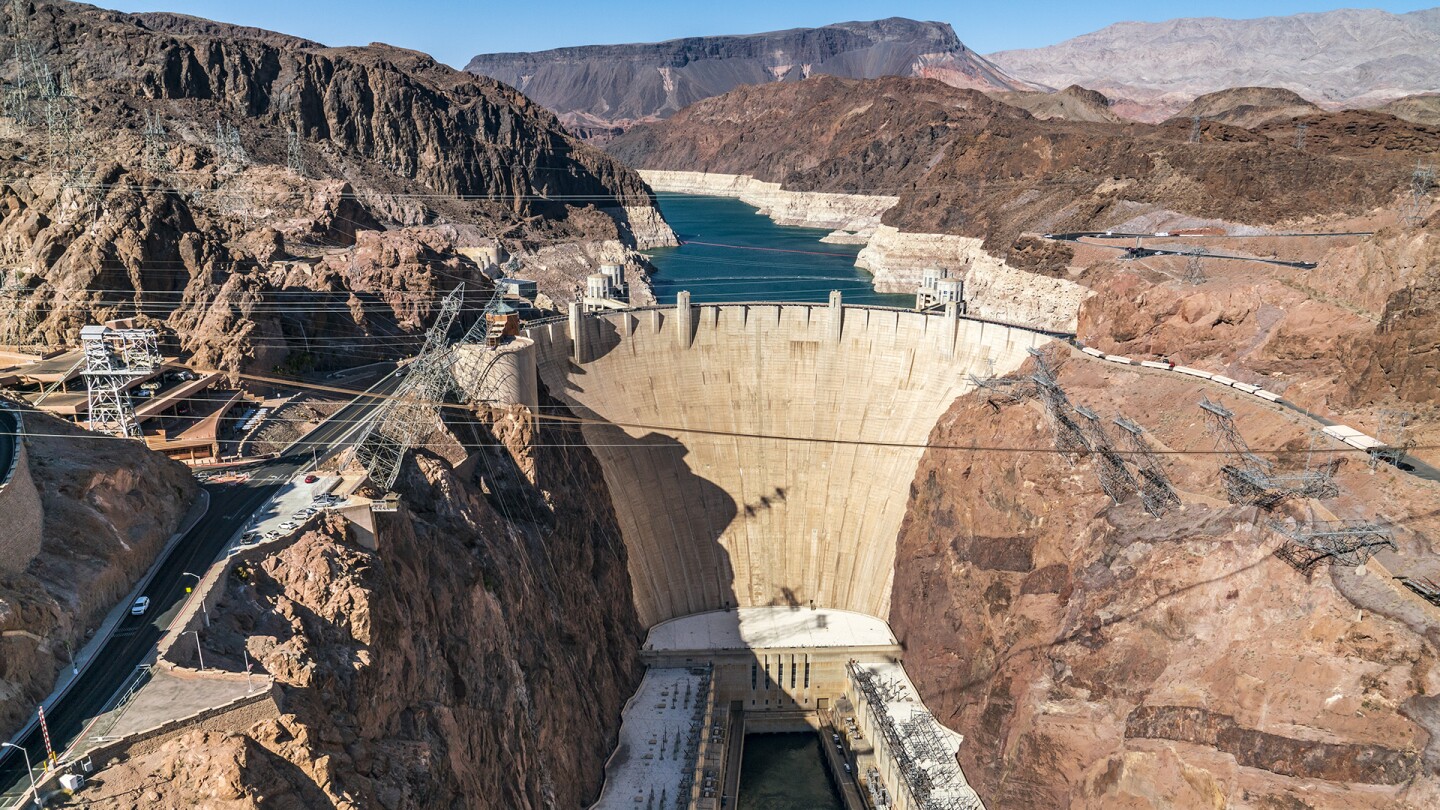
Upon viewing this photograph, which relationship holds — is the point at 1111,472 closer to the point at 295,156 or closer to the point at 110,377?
the point at 110,377

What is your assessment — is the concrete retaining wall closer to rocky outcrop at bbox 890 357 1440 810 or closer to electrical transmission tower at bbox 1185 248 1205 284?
rocky outcrop at bbox 890 357 1440 810

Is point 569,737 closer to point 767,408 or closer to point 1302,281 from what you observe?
point 767,408

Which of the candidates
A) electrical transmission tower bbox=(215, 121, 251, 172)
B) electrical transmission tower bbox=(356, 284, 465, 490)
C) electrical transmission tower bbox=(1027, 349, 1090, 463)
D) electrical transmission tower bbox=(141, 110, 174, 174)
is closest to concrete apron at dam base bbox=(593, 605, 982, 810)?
electrical transmission tower bbox=(1027, 349, 1090, 463)

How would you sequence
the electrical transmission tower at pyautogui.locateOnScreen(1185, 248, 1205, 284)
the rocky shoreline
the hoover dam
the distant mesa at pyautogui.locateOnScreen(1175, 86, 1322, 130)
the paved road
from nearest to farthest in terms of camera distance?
1. the paved road
2. the hoover dam
3. the electrical transmission tower at pyautogui.locateOnScreen(1185, 248, 1205, 284)
4. the rocky shoreline
5. the distant mesa at pyautogui.locateOnScreen(1175, 86, 1322, 130)

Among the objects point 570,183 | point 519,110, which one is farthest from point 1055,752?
point 519,110

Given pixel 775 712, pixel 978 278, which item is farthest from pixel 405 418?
pixel 978 278

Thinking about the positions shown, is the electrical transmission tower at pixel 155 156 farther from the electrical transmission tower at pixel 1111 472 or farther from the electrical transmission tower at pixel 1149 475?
the electrical transmission tower at pixel 1149 475

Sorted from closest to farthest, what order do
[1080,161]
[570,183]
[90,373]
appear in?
[90,373]
[1080,161]
[570,183]
